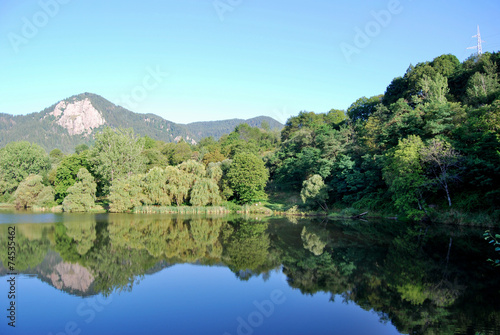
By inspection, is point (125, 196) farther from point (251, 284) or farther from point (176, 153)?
point (251, 284)

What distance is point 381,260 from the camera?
15.2m

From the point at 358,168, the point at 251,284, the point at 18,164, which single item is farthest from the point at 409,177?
the point at 18,164

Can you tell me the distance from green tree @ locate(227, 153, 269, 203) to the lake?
1933 centimetres

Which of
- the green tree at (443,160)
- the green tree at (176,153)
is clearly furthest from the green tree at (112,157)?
the green tree at (443,160)

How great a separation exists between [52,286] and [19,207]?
3897 centimetres

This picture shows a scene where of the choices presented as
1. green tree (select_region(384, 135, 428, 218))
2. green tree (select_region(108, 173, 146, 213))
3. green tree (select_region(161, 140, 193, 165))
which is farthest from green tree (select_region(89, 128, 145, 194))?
green tree (select_region(384, 135, 428, 218))

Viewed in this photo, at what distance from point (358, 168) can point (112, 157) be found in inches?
1311

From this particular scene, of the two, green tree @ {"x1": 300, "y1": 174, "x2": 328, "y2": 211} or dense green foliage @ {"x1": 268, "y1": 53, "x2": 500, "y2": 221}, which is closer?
dense green foliage @ {"x1": 268, "y1": 53, "x2": 500, "y2": 221}

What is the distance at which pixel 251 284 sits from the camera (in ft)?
40.8

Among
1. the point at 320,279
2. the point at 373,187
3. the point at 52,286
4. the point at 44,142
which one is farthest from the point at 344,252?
the point at 44,142

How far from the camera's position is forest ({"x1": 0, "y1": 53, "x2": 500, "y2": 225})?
83.6 ft

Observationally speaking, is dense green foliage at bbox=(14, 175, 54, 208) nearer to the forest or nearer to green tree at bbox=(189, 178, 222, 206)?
the forest

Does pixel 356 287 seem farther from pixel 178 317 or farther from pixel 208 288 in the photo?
pixel 178 317

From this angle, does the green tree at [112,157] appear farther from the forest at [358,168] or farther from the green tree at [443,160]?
the green tree at [443,160]
